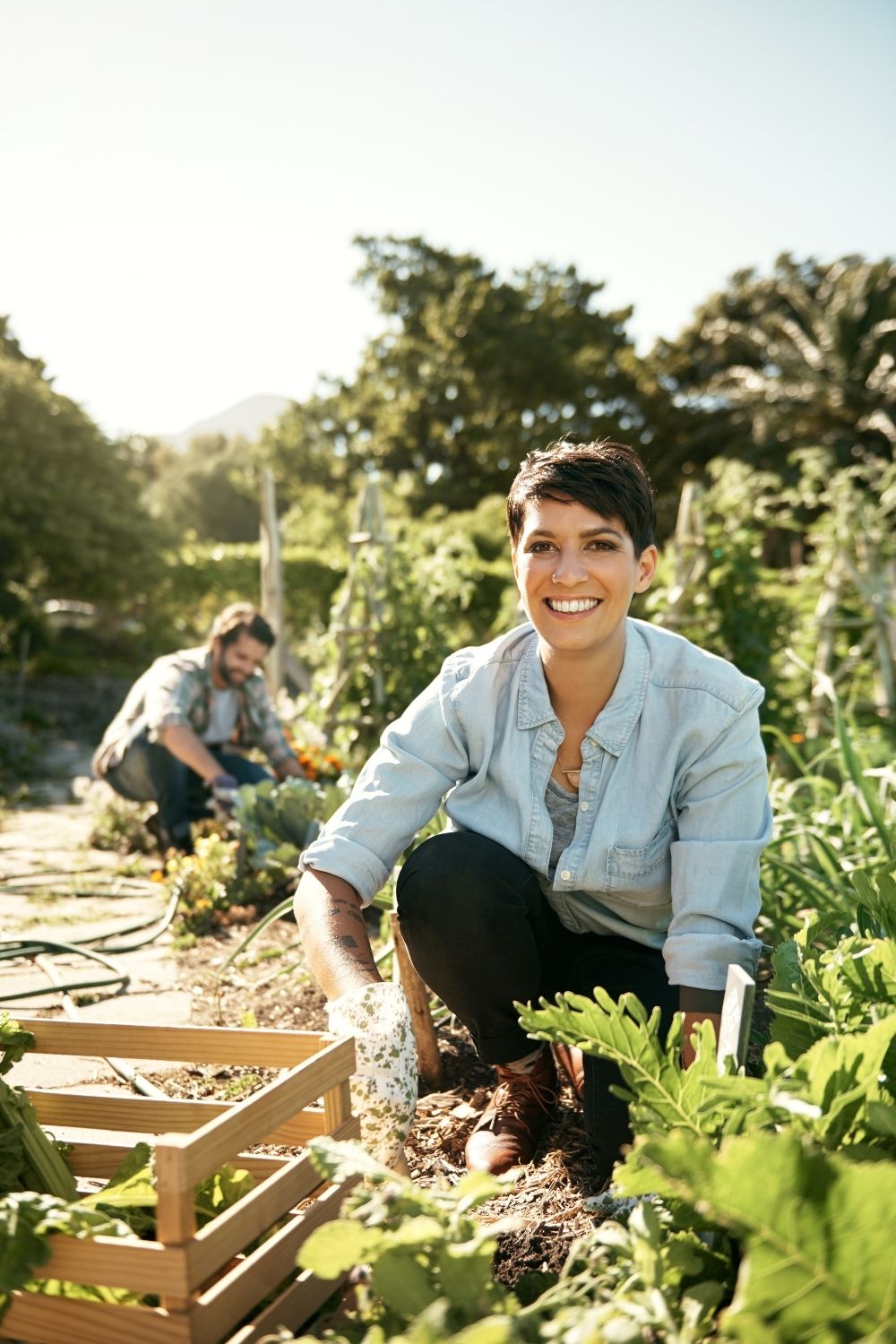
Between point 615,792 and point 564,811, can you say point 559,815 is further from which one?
point 615,792

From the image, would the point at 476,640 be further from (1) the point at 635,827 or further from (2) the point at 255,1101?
(2) the point at 255,1101

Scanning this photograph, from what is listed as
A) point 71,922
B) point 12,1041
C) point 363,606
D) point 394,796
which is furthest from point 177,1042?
point 363,606

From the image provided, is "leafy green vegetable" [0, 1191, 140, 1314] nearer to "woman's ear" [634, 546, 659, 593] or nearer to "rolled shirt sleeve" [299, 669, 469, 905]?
"rolled shirt sleeve" [299, 669, 469, 905]

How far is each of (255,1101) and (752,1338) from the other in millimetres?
538

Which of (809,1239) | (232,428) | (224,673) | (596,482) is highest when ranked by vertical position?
(232,428)

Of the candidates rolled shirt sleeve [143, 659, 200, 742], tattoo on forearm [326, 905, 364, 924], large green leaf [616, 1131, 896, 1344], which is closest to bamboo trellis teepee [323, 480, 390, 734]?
rolled shirt sleeve [143, 659, 200, 742]

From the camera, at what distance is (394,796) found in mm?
1718

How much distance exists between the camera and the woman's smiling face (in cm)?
169

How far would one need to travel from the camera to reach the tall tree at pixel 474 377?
783 inches

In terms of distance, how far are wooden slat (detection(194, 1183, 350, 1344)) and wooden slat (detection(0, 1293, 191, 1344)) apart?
0.03m

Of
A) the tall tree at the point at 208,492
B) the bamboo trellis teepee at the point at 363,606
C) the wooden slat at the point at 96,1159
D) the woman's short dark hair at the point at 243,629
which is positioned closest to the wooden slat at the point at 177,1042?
the wooden slat at the point at 96,1159

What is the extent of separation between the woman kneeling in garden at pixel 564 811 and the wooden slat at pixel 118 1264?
0.59 meters

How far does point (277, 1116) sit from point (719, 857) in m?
0.78

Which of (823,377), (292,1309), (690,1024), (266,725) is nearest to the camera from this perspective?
(292,1309)
